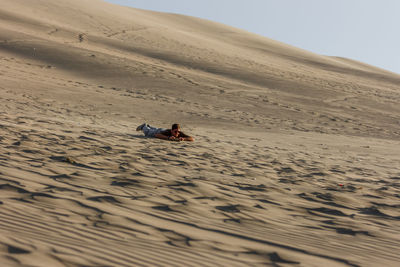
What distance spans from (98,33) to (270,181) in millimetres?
25371

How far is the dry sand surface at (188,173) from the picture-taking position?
3.11 m

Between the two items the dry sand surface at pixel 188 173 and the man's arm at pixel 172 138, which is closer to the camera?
the dry sand surface at pixel 188 173

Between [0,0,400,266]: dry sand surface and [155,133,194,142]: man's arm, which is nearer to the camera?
[0,0,400,266]: dry sand surface

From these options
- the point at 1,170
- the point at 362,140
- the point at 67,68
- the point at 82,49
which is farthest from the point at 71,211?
the point at 82,49

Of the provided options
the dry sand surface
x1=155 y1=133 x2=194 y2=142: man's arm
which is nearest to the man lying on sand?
x1=155 y1=133 x2=194 y2=142: man's arm

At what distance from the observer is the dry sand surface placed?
311cm

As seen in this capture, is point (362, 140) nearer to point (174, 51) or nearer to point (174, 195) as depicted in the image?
point (174, 195)

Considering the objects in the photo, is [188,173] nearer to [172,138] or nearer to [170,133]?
[172,138]

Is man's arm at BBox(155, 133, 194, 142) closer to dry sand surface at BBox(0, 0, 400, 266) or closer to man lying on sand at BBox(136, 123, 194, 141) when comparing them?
man lying on sand at BBox(136, 123, 194, 141)

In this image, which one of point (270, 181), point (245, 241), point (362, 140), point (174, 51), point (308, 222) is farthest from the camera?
point (174, 51)

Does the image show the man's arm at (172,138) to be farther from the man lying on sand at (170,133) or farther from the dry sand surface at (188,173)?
the dry sand surface at (188,173)

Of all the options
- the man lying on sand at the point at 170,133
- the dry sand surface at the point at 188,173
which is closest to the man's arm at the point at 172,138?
the man lying on sand at the point at 170,133

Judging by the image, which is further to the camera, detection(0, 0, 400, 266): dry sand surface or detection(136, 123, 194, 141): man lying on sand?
detection(136, 123, 194, 141): man lying on sand

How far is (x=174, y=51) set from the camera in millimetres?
26688
